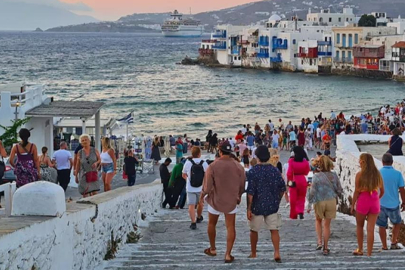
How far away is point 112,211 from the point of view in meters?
7.81

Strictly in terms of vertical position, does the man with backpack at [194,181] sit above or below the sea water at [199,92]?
above

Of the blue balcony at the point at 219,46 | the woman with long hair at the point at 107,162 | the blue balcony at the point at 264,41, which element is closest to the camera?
the woman with long hair at the point at 107,162

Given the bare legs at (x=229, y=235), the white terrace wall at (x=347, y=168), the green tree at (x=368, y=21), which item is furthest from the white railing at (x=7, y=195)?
the green tree at (x=368, y=21)

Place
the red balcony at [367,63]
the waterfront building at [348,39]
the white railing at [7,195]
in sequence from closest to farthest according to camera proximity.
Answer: the white railing at [7,195], the red balcony at [367,63], the waterfront building at [348,39]

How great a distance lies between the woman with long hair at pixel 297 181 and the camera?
10219 mm

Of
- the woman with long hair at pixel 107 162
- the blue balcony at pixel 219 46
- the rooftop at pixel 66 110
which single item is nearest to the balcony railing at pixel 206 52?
the blue balcony at pixel 219 46

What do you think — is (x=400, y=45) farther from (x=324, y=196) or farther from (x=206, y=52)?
(x=324, y=196)

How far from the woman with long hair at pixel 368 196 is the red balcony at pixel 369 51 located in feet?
264

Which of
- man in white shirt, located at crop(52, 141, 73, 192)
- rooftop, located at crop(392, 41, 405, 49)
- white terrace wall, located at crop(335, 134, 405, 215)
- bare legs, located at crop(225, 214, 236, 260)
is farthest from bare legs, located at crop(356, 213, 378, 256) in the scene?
rooftop, located at crop(392, 41, 405, 49)

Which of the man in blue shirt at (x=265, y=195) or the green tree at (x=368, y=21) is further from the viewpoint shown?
the green tree at (x=368, y=21)

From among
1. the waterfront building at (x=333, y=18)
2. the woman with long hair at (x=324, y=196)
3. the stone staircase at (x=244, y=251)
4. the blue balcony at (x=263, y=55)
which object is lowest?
the blue balcony at (x=263, y=55)

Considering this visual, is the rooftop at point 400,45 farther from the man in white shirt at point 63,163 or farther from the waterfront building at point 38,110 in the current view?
the man in white shirt at point 63,163

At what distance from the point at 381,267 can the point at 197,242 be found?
7.82 feet

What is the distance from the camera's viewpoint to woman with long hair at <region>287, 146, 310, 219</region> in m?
10.2
